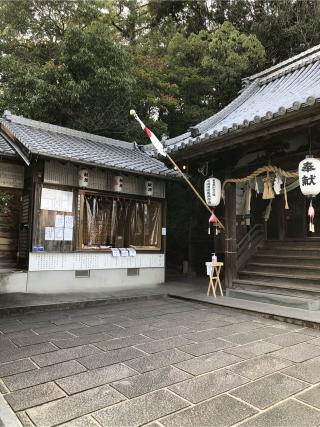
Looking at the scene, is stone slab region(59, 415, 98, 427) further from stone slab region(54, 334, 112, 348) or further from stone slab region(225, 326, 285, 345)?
stone slab region(225, 326, 285, 345)

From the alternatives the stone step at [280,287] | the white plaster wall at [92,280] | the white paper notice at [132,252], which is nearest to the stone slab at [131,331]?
the stone step at [280,287]

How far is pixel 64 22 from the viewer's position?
53.5 feet

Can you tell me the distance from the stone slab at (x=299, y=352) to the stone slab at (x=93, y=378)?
2.31 meters

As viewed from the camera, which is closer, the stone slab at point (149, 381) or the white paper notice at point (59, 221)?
the stone slab at point (149, 381)

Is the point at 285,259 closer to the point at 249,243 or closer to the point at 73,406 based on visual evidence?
the point at 249,243

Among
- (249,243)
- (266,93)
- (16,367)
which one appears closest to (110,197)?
(249,243)

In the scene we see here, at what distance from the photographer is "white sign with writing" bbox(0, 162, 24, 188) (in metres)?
10.6

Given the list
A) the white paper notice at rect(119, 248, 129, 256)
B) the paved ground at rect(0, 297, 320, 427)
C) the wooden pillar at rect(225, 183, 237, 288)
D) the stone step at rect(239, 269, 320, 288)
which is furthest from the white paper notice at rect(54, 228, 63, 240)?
the stone step at rect(239, 269, 320, 288)

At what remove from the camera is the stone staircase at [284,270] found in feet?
→ 28.0

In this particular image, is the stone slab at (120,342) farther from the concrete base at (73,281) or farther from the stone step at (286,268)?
the stone step at (286,268)

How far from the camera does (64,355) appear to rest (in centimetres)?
496

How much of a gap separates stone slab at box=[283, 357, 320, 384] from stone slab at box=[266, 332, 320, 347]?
85 centimetres

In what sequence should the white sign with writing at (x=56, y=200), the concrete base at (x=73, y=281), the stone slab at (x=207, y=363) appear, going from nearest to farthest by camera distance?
the stone slab at (x=207, y=363) → the concrete base at (x=73, y=281) → the white sign with writing at (x=56, y=200)

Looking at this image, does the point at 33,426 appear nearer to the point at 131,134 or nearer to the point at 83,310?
the point at 83,310
